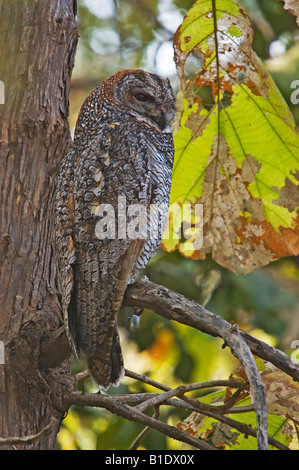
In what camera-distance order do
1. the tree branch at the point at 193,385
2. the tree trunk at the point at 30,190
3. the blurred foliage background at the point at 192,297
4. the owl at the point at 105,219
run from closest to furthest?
the tree branch at the point at 193,385
the tree trunk at the point at 30,190
the owl at the point at 105,219
the blurred foliage background at the point at 192,297

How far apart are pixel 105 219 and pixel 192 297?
4.81 feet

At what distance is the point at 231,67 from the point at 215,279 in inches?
54.7

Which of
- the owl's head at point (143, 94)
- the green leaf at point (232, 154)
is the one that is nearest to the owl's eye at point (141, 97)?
the owl's head at point (143, 94)

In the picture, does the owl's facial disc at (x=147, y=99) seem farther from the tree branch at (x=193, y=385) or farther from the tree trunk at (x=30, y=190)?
the tree branch at (x=193, y=385)

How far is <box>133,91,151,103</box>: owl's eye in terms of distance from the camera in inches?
86.4

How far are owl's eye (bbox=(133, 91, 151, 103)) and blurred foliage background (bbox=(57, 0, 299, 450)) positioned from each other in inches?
27.0

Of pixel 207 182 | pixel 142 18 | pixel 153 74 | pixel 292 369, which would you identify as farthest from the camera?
pixel 142 18

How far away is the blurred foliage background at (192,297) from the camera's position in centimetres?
333

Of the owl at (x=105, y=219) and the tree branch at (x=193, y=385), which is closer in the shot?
the tree branch at (x=193, y=385)

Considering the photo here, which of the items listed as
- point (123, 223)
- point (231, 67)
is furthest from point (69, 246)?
point (231, 67)

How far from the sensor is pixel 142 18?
4.64 meters

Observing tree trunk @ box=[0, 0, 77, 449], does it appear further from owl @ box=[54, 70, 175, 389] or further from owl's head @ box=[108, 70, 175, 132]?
owl's head @ box=[108, 70, 175, 132]

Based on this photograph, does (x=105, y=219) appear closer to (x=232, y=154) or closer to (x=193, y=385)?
(x=193, y=385)

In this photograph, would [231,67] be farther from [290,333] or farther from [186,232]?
[290,333]
